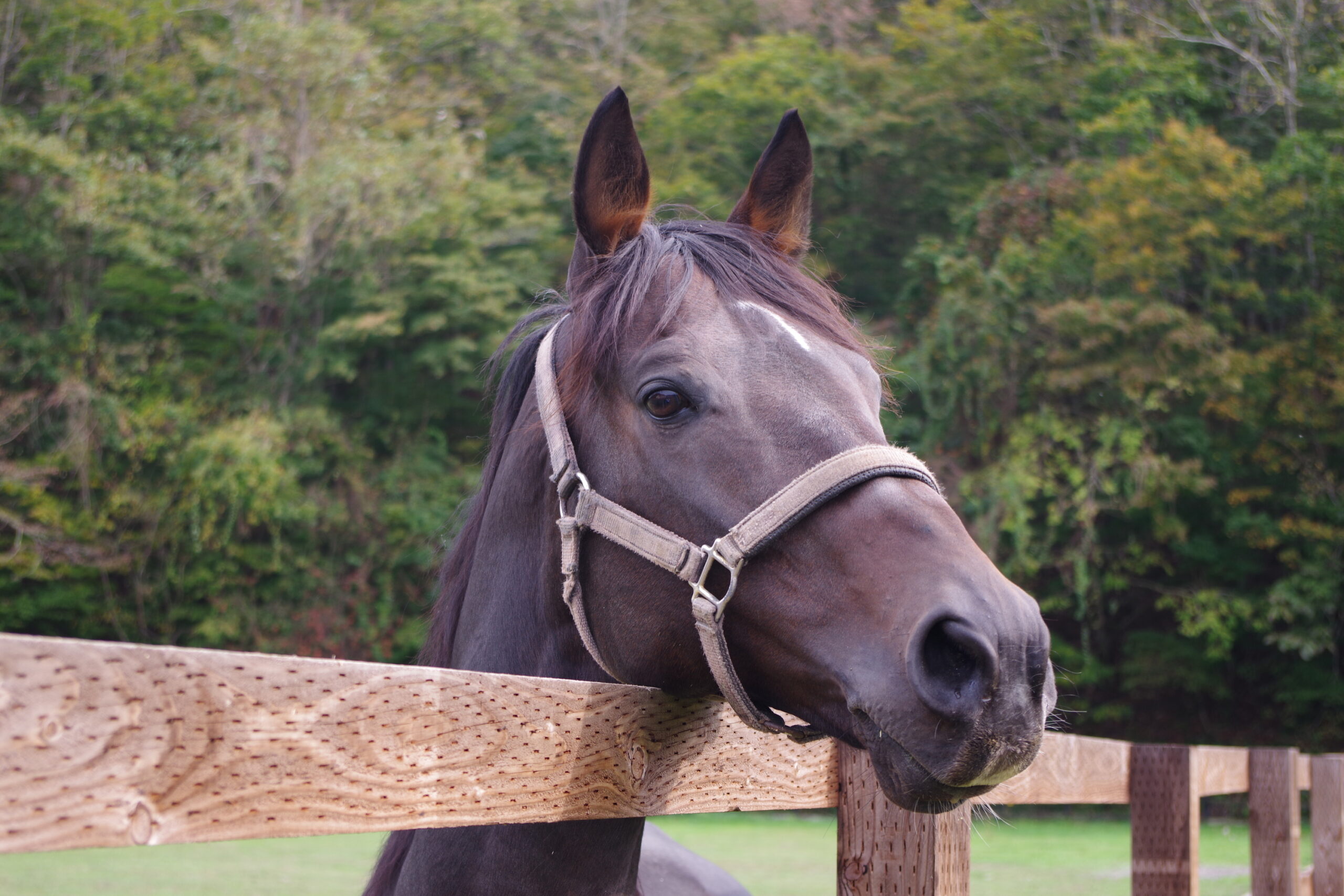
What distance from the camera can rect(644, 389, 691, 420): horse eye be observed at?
1647 mm

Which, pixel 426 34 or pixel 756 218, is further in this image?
pixel 426 34

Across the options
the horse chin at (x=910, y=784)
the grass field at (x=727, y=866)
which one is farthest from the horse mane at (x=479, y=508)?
the grass field at (x=727, y=866)

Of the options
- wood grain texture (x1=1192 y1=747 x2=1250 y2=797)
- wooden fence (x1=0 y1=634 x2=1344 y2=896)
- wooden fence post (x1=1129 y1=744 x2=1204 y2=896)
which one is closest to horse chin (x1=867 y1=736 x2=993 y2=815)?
wooden fence (x1=0 y1=634 x2=1344 y2=896)

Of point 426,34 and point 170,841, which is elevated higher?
point 426,34

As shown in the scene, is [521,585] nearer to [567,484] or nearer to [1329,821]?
A: [567,484]

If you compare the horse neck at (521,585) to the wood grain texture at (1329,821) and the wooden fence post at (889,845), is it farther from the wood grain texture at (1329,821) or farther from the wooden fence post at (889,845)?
the wood grain texture at (1329,821)

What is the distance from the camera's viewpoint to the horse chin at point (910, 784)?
51.6 inches

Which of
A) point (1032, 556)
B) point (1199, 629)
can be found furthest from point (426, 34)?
point (1199, 629)

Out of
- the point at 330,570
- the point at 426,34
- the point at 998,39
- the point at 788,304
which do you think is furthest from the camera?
the point at 426,34

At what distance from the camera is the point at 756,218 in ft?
7.21

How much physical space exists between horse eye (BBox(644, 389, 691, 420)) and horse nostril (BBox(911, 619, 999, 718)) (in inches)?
20.8

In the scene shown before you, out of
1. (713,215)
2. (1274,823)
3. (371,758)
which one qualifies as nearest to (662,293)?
(371,758)

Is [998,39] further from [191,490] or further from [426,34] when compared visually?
[191,490]

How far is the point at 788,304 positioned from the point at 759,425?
287 mm
